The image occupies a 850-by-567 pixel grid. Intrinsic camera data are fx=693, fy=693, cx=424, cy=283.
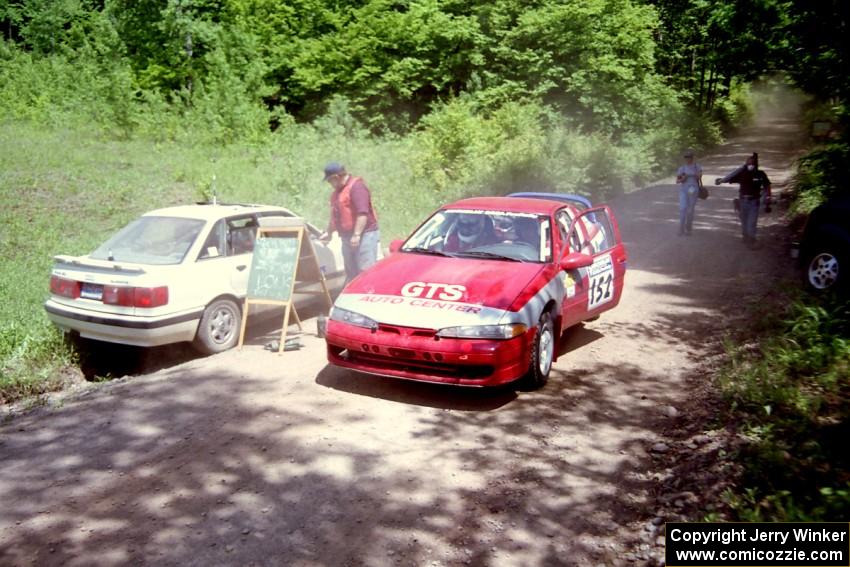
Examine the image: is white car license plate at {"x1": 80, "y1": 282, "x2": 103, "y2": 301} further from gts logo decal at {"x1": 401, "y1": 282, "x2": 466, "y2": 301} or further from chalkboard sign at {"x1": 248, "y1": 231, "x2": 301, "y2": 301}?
gts logo decal at {"x1": 401, "y1": 282, "x2": 466, "y2": 301}

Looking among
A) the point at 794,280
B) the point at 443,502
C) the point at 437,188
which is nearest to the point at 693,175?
the point at 794,280

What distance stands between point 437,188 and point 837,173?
9.58 metres

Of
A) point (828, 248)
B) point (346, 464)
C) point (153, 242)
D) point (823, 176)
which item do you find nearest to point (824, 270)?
point (828, 248)

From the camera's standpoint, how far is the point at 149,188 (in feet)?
52.0

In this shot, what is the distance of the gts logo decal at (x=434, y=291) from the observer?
20.7 ft

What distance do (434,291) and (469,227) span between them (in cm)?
148

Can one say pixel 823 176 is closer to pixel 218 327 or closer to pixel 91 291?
pixel 218 327

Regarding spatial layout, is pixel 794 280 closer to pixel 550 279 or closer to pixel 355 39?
pixel 550 279

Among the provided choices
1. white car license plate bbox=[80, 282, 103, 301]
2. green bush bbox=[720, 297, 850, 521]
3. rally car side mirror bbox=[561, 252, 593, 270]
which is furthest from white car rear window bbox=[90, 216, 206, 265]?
green bush bbox=[720, 297, 850, 521]

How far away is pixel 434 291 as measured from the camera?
21.1 feet

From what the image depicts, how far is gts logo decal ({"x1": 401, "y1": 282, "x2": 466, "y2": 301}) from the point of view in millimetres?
6324

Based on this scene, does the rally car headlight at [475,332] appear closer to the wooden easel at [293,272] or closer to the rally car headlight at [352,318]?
the rally car headlight at [352,318]

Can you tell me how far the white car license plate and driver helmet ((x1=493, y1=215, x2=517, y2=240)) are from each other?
4.29m

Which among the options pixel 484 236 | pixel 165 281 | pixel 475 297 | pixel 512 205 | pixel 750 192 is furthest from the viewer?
pixel 750 192
